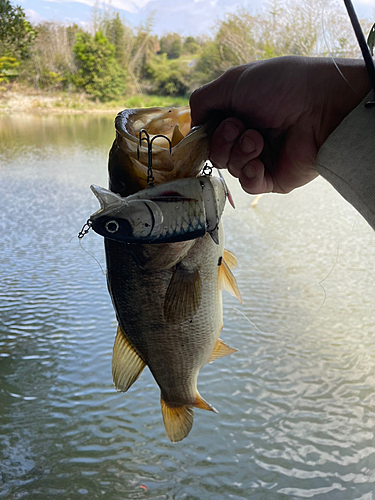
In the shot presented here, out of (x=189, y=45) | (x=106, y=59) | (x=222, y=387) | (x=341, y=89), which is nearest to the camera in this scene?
(x=341, y=89)

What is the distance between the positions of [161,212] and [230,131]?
351mm

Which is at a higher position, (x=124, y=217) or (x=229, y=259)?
(x=124, y=217)

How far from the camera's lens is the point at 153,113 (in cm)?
78

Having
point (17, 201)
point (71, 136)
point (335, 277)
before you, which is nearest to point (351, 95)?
point (335, 277)

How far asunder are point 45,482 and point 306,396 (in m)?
1.14

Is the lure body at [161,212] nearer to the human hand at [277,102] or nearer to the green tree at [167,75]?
the human hand at [277,102]

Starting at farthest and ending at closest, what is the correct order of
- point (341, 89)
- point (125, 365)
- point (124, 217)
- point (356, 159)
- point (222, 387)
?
point (222, 387) < point (125, 365) < point (341, 89) < point (356, 159) < point (124, 217)

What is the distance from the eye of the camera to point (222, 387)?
6.59ft

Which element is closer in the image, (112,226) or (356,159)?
(112,226)

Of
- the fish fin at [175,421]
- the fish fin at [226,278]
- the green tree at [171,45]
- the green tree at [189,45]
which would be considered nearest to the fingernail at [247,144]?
the fish fin at [226,278]

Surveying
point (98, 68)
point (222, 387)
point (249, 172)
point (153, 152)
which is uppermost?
point (98, 68)

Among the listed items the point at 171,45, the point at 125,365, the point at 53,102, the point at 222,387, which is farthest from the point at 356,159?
the point at 53,102

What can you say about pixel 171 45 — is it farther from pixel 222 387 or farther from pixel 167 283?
pixel 167 283

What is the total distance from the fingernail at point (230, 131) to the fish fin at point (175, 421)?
1.99 ft
